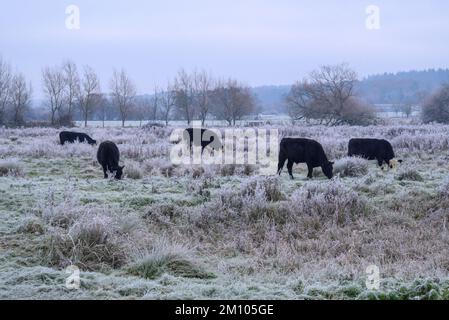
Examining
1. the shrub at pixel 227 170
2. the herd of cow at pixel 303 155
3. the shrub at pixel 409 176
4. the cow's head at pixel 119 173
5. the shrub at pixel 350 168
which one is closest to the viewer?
the shrub at pixel 409 176

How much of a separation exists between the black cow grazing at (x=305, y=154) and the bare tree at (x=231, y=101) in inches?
1686

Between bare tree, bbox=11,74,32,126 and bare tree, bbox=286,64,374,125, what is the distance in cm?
2858

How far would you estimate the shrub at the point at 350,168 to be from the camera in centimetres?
1443

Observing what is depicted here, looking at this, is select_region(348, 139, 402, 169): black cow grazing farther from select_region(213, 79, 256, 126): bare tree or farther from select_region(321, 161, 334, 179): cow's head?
select_region(213, 79, 256, 126): bare tree

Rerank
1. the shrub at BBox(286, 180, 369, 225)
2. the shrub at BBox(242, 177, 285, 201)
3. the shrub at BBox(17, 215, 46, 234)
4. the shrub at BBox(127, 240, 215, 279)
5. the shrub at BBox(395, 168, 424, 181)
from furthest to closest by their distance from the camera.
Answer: the shrub at BBox(395, 168, 424, 181) → the shrub at BBox(242, 177, 285, 201) → the shrub at BBox(286, 180, 369, 225) → the shrub at BBox(17, 215, 46, 234) → the shrub at BBox(127, 240, 215, 279)

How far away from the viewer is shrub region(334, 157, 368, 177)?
14.4 meters

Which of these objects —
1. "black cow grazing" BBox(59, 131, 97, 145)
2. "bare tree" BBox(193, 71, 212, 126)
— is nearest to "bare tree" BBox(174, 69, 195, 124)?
"bare tree" BBox(193, 71, 212, 126)

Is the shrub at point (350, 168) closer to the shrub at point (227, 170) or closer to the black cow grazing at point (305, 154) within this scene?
the black cow grazing at point (305, 154)

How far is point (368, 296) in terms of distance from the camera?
4.70 meters

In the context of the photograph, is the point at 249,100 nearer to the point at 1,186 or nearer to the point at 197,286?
the point at 1,186

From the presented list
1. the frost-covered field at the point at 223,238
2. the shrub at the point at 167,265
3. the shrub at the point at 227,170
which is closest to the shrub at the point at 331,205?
the frost-covered field at the point at 223,238

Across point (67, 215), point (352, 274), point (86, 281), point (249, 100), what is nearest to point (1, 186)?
point (67, 215)

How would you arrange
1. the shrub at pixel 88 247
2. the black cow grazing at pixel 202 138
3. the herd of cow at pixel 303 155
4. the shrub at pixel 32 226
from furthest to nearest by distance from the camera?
the black cow grazing at pixel 202 138
the herd of cow at pixel 303 155
the shrub at pixel 32 226
the shrub at pixel 88 247

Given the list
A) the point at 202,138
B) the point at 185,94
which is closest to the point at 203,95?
the point at 185,94
